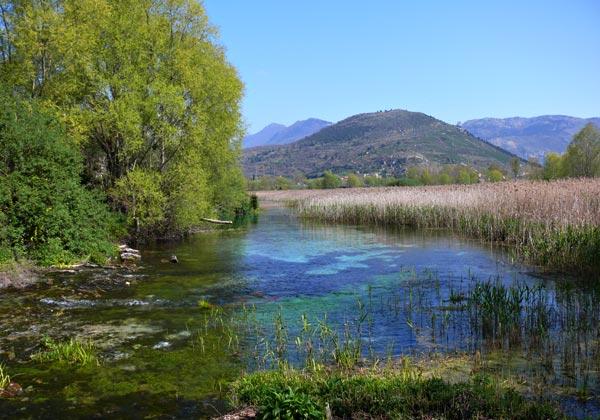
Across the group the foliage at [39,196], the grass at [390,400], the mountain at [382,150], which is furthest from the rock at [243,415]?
the mountain at [382,150]

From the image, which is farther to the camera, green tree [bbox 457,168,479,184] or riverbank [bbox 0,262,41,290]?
green tree [bbox 457,168,479,184]

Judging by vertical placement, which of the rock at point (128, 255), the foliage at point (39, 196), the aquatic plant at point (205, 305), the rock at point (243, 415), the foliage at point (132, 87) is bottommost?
the aquatic plant at point (205, 305)

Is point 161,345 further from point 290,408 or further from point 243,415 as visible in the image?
point 290,408

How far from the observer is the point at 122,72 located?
76.7 ft

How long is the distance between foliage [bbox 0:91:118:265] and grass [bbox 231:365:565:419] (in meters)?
12.3

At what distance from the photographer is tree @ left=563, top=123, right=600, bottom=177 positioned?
148ft

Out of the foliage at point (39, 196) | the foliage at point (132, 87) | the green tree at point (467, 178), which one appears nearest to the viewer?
the foliage at point (39, 196)

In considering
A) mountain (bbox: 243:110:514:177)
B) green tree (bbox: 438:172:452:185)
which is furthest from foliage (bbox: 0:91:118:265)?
mountain (bbox: 243:110:514:177)

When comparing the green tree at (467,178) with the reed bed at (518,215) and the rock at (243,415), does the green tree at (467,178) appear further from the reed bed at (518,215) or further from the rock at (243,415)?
the rock at (243,415)

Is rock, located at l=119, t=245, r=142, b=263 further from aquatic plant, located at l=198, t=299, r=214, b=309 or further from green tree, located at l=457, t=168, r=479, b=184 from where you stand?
green tree, located at l=457, t=168, r=479, b=184

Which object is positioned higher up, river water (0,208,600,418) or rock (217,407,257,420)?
rock (217,407,257,420)

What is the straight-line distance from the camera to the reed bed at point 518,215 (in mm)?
14477

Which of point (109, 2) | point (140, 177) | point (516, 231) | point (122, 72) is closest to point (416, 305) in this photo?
Result: point (516, 231)

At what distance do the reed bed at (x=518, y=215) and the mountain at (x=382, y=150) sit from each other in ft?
303
